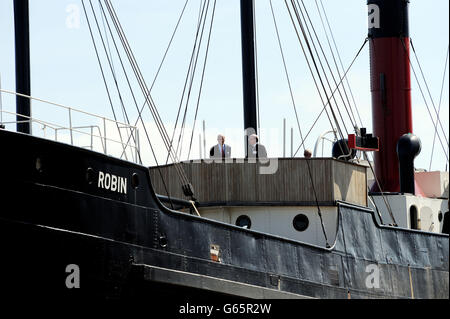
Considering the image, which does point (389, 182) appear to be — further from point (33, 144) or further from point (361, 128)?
point (33, 144)

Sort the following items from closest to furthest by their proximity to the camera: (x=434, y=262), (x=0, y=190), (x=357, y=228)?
(x=0, y=190) → (x=357, y=228) → (x=434, y=262)

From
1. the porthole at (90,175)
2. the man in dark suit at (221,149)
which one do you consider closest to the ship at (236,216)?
the porthole at (90,175)

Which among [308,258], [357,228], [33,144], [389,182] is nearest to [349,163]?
[357,228]

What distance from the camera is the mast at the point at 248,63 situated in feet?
71.3

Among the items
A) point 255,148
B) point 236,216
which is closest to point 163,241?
point 236,216

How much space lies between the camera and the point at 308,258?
58.6 ft

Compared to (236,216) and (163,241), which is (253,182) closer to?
(236,216)

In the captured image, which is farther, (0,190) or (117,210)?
(117,210)

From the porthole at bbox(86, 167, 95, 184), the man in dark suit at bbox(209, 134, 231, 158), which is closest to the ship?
the porthole at bbox(86, 167, 95, 184)

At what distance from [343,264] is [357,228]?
2.84 ft

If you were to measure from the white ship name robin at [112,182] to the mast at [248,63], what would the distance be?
6.98 meters

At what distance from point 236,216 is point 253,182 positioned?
0.69 m

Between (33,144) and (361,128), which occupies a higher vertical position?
(361,128)

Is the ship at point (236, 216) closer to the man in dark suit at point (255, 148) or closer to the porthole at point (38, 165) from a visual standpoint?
→ the porthole at point (38, 165)
